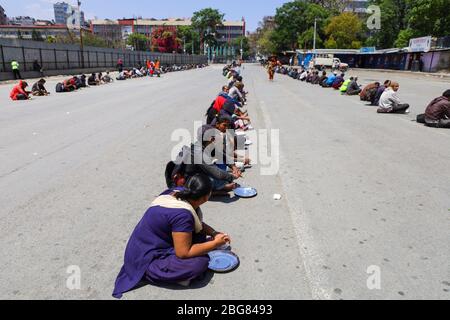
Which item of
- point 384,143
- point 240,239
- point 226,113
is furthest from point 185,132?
point 240,239

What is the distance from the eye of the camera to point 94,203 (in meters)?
5.07

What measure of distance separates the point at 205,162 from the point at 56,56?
37.5 metres

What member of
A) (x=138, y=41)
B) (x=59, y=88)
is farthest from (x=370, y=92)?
(x=138, y=41)

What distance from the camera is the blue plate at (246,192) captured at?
5.34m

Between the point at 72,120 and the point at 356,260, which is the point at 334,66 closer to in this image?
the point at 72,120

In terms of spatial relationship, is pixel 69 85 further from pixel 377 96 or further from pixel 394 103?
pixel 394 103

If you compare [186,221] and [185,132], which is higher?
[186,221]

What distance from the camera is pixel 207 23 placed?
130 meters

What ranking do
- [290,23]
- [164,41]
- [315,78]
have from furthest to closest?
[164,41] < [290,23] < [315,78]

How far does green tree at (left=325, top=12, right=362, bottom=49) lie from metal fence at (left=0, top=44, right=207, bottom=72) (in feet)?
126

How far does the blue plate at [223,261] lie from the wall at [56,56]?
30.6 metres

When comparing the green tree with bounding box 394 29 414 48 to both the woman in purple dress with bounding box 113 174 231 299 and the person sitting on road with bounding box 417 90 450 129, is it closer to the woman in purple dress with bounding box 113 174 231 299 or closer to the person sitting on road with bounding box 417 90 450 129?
the person sitting on road with bounding box 417 90 450 129

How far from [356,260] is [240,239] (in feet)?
3.92

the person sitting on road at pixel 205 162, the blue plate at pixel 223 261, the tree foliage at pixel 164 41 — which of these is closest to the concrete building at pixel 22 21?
the tree foliage at pixel 164 41
